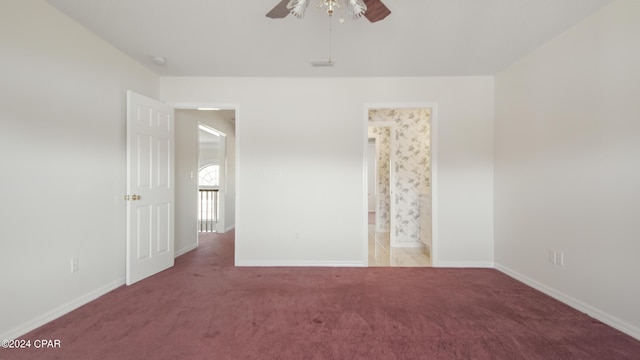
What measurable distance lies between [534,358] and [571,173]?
1.70 m

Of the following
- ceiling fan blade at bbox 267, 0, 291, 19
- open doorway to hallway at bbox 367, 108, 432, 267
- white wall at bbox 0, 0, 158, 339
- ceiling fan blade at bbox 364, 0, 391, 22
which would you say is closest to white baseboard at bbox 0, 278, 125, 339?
white wall at bbox 0, 0, 158, 339

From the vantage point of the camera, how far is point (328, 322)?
2.12 meters

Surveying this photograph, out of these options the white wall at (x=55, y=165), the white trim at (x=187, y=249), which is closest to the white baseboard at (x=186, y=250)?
the white trim at (x=187, y=249)

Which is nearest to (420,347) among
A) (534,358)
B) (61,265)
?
(534,358)

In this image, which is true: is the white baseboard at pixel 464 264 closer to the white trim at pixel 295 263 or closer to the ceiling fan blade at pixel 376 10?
the white trim at pixel 295 263

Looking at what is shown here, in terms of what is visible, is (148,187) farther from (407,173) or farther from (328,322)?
(407,173)

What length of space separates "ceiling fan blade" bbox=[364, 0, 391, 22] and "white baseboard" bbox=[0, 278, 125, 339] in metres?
3.36

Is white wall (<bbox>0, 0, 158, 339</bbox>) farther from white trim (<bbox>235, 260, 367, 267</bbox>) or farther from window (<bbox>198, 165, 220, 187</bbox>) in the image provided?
window (<bbox>198, 165, 220, 187</bbox>)

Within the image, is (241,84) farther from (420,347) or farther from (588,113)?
(588,113)

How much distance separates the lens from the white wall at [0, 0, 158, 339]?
1.88 metres

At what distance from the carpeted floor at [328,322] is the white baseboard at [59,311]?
6 centimetres

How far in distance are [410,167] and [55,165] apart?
15.5 feet

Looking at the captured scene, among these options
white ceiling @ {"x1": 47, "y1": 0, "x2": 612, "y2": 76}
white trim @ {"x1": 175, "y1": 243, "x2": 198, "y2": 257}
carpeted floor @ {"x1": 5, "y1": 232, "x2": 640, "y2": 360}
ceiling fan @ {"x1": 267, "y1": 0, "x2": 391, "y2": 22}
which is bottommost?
carpeted floor @ {"x1": 5, "y1": 232, "x2": 640, "y2": 360}

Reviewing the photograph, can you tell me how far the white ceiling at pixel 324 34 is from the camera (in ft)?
6.92
